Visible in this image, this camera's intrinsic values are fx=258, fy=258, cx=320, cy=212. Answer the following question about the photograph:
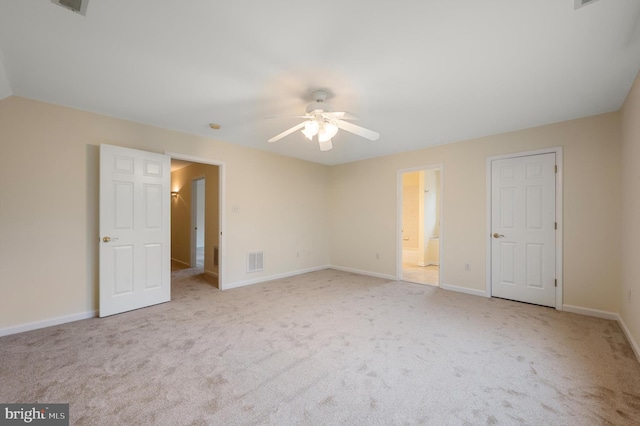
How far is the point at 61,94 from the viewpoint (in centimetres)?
270

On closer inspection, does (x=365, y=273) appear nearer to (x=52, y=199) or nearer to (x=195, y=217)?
(x=195, y=217)

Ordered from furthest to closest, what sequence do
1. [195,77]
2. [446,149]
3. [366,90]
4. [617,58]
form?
[446,149] → [366,90] → [195,77] → [617,58]

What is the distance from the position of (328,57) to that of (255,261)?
146 inches

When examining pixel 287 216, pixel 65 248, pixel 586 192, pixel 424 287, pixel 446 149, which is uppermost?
pixel 446 149

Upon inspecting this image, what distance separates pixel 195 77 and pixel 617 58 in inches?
137

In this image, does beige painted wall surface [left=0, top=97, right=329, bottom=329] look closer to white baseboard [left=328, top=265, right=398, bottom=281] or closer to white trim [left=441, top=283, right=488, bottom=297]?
white baseboard [left=328, top=265, right=398, bottom=281]

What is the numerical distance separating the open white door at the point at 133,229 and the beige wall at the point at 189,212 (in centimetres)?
152

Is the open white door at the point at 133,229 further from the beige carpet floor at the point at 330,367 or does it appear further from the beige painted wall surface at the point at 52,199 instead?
the beige carpet floor at the point at 330,367

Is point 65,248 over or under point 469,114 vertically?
under

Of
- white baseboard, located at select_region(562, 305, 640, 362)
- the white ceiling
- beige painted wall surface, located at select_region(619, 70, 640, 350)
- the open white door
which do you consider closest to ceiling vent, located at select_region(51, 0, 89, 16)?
the white ceiling

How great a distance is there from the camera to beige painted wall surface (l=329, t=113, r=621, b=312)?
3.12 m

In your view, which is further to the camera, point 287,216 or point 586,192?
point 287,216

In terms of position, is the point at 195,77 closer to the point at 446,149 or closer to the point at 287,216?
the point at 287,216

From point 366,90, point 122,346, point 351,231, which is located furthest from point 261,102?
point 351,231
